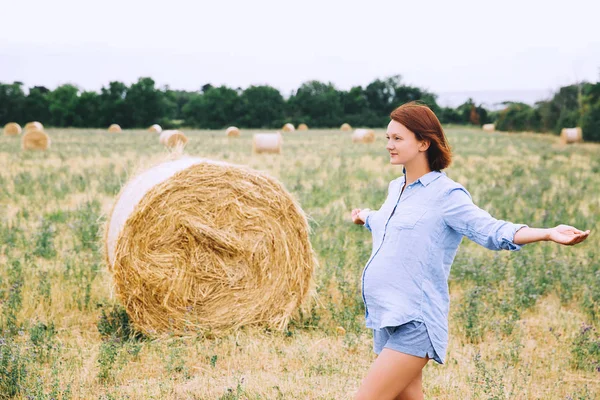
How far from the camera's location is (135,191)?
5656 millimetres

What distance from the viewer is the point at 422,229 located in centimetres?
282

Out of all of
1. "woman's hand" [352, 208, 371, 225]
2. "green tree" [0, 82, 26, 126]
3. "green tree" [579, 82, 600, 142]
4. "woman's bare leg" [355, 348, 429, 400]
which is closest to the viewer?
"woman's bare leg" [355, 348, 429, 400]

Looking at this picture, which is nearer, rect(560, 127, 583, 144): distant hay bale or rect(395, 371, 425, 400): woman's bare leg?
rect(395, 371, 425, 400): woman's bare leg

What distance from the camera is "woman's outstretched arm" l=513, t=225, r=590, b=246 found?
2361mm

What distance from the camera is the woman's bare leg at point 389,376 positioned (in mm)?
2723

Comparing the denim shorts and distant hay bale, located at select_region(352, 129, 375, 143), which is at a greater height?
distant hay bale, located at select_region(352, 129, 375, 143)

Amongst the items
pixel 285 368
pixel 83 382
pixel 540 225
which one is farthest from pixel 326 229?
pixel 83 382

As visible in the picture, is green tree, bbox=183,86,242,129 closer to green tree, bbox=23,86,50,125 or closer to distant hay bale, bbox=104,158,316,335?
green tree, bbox=23,86,50,125

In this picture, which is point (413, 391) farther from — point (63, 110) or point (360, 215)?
point (63, 110)

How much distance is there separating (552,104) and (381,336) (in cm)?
4742

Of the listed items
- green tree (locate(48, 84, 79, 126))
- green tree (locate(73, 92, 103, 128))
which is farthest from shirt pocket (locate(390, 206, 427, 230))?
green tree (locate(48, 84, 79, 126))

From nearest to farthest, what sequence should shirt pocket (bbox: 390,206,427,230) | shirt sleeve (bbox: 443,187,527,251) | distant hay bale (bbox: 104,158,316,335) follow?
shirt sleeve (bbox: 443,187,527,251)
shirt pocket (bbox: 390,206,427,230)
distant hay bale (bbox: 104,158,316,335)

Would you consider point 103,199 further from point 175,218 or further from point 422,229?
point 422,229

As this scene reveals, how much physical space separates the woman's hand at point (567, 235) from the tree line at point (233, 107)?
4723 cm
